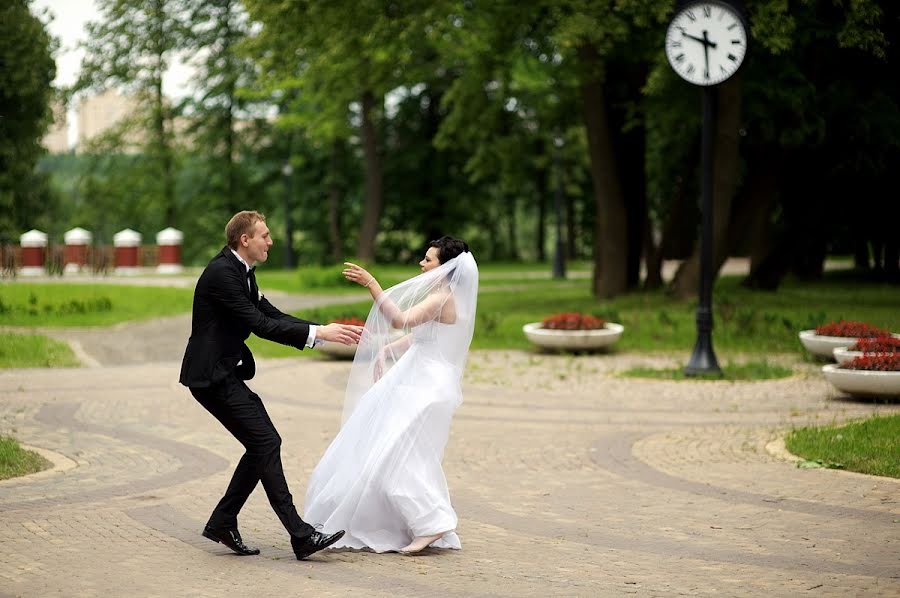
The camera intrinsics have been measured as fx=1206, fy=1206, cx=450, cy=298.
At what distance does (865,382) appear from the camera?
44.8ft

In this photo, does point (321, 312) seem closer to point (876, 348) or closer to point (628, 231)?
point (628, 231)

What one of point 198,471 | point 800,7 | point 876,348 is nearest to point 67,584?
point 198,471

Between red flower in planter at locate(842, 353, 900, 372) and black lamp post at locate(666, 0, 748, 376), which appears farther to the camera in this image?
black lamp post at locate(666, 0, 748, 376)

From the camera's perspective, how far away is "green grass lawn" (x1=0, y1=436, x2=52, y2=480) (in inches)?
377

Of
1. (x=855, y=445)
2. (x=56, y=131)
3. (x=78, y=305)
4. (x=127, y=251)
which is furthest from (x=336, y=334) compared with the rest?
(x=127, y=251)

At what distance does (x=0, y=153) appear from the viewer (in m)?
18.2

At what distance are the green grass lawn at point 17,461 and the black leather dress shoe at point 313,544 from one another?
350cm

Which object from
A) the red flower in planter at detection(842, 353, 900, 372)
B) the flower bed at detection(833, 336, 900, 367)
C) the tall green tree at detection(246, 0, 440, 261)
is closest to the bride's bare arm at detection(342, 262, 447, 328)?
the red flower in planter at detection(842, 353, 900, 372)

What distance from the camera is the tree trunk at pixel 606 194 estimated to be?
94.2 ft

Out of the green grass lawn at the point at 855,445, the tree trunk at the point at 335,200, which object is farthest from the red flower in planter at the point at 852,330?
the tree trunk at the point at 335,200

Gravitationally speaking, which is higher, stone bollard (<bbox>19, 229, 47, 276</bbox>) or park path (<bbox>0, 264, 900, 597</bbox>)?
stone bollard (<bbox>19, 229, 47, 276</bbox>)

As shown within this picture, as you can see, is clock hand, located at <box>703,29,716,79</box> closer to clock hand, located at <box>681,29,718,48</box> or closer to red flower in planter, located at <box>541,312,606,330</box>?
clock hand, located at <box>681,29,718,48</box>

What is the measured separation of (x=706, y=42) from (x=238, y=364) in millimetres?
10931

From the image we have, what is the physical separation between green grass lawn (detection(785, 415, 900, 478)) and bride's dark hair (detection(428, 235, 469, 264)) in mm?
4034
